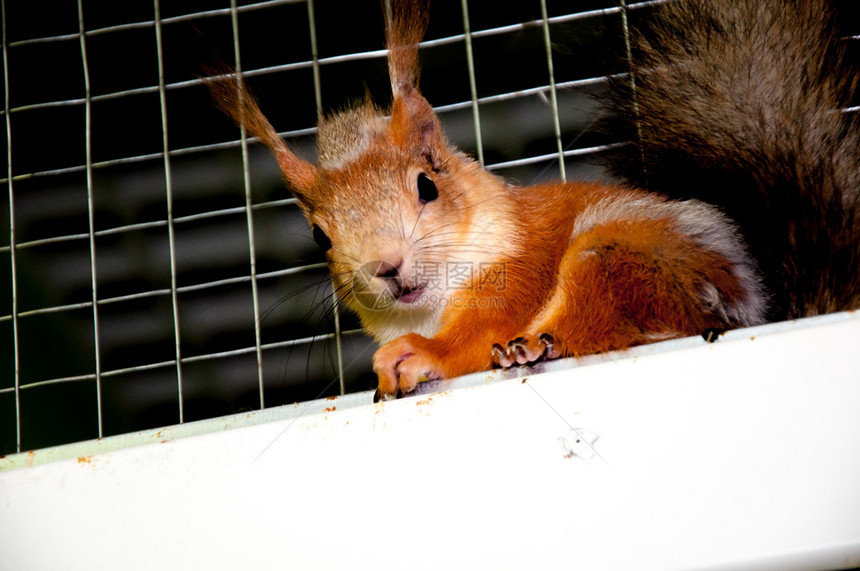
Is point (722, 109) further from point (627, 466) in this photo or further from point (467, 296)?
point (627, 466)

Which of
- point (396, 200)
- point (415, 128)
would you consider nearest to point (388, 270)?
point (396, 200)

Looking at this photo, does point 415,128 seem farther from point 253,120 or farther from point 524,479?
point 524,479

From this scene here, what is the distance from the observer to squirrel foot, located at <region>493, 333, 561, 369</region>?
979mm

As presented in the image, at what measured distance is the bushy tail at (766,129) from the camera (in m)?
0.98

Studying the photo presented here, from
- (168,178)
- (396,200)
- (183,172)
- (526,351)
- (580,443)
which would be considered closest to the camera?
(580,443)

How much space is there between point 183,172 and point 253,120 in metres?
0.34

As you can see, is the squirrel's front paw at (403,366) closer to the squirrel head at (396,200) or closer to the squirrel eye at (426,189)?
the squirrel head at (396,200)

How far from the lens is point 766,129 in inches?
42.4

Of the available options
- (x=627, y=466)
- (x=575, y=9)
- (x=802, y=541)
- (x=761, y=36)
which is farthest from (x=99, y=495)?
(x=575, y=9)

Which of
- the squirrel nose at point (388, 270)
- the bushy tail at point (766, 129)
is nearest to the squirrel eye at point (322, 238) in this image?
the squirrel nose at point (388, 270)

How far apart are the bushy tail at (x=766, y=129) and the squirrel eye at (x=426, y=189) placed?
0.34 metres

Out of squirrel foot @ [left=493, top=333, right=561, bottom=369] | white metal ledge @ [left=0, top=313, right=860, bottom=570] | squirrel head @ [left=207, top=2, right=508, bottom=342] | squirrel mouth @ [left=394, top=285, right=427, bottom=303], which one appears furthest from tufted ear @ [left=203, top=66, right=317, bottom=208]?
white metal ledge @ [left=0, top=313, right=860, bottom=570]

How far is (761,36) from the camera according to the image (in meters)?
1.12

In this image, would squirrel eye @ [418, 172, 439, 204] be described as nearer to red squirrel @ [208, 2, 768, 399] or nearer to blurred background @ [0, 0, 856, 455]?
red squirrel @ [208, 2, 768, 399]
